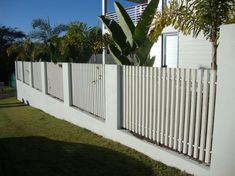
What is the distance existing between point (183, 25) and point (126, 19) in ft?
8.18

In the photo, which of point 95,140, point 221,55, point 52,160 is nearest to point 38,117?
point 95,140

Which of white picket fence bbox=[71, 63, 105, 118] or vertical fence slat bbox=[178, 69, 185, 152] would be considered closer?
vertical fence slat bbox=[178, 69, 185, 152]

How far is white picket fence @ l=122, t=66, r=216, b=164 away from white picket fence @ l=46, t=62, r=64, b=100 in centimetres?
486

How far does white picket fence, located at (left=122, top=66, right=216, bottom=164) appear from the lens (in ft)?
13.4

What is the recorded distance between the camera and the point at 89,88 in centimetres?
804

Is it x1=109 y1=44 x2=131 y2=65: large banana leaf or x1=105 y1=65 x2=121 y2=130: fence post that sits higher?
x1=109 y1=44 x2=131 y2=65: large banana leaf

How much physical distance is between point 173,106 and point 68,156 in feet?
9.02

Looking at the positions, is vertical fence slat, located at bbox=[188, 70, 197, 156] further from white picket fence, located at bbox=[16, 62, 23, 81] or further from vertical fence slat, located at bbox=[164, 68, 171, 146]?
white picket fence, located at bbox=[16, 62, 23, 81]

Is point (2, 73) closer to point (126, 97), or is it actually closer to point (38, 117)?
point (38, 117)

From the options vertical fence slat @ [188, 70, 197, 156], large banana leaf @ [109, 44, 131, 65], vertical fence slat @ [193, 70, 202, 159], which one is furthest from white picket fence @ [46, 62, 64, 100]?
vertical fence slat @ [193, 70, 202, 159]

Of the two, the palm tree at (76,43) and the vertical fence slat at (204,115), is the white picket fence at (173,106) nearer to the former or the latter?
the vertical fence slat at (204,115)

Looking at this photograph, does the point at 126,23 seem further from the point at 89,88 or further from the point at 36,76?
the point at 36,76

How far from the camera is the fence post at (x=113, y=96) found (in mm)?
6348

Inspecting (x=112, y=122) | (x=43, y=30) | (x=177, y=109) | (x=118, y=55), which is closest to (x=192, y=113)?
(x=177, y=109)
